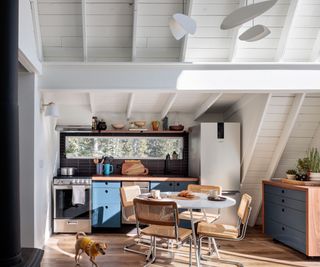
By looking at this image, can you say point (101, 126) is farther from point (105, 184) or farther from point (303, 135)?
point (303, 135)

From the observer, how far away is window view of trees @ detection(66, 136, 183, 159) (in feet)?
19.5

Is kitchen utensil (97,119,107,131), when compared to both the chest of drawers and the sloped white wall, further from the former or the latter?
the sloped white wall

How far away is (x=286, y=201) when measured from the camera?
4.41 metres

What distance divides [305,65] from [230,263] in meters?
2.54

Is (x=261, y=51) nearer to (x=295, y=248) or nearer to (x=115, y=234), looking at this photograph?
(x=295, y=248)

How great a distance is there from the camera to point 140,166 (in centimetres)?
577

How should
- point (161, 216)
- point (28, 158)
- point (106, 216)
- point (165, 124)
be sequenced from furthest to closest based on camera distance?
1. point (165, 124)
2. point (106, 216)
3. point (28, 158)
4. point (161, 216)

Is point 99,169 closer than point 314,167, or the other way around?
point 314,167

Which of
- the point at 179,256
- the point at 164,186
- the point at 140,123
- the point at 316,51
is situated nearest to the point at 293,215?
the point at 179,256

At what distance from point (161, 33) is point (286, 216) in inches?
119

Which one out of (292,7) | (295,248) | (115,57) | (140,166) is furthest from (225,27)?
(140,166)

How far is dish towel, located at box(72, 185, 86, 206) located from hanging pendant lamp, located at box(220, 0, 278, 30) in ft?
11.5

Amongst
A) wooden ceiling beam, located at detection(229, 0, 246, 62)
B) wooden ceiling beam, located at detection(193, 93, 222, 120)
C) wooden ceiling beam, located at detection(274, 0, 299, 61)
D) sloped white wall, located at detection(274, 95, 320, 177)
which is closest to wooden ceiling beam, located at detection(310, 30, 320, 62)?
wooden ceiling beam, located at detection(274, 0, 299, 61)

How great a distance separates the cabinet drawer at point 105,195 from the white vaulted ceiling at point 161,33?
2.26 meters
